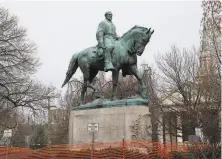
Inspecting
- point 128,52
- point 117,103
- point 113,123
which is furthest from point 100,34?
point 113,123

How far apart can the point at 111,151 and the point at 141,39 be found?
186 inches

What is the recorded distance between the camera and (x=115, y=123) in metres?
16.7

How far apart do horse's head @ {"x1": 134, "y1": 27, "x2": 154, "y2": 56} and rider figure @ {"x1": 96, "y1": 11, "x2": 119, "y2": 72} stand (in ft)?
3.36

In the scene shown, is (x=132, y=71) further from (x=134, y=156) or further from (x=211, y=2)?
(x=211, y=2)

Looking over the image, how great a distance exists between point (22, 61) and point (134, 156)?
18443 mm

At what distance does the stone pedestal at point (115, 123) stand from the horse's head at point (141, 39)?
2.26 m

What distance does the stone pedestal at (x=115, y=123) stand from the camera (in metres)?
16.4

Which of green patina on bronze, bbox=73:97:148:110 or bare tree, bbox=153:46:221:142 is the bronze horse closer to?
green patina on bronze, bbox=73:97:148:110

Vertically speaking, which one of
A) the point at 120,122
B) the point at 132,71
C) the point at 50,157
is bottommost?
the point at 50,157

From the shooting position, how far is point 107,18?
18078 millimetres

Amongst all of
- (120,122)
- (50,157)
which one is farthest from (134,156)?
(50,157)

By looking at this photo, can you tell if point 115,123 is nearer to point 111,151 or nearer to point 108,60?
point 111,151

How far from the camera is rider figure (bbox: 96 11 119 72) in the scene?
1702 cm

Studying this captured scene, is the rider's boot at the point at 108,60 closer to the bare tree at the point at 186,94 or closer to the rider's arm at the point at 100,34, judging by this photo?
the rider's arm at the point at 100,34
